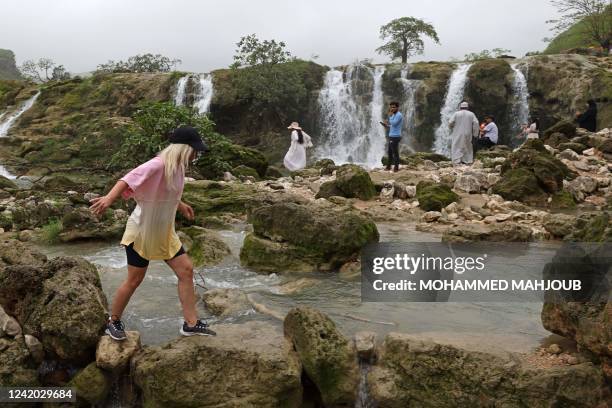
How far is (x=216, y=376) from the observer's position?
11.8 feet

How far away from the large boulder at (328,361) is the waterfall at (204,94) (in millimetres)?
24271

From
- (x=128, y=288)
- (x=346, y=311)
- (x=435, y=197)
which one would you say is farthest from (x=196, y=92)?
(x=128, y=288)

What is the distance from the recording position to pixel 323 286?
562 centimetres

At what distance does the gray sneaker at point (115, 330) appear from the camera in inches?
150

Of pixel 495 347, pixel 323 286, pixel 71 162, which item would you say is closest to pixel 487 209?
pixel 323 286

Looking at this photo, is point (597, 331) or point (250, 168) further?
point (250, 168)

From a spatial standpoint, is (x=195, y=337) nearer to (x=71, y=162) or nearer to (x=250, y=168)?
(x=250, y=168)

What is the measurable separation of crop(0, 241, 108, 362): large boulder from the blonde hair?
3.71ft

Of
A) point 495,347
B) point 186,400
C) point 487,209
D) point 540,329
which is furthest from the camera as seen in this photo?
point 487,209

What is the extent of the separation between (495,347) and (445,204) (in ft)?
19.9

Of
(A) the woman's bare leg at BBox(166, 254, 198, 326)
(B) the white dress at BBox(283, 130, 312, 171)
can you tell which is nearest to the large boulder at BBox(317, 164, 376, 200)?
(B) the white dress at BBox(283, 130, 312, 171)

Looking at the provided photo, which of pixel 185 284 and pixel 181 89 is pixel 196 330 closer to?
pixel 185 284

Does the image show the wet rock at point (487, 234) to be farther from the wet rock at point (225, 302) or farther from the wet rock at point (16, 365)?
the wet rock at point (16, 365)

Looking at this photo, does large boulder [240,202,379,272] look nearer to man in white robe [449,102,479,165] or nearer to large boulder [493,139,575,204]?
large boulder [493,139,575,204]
